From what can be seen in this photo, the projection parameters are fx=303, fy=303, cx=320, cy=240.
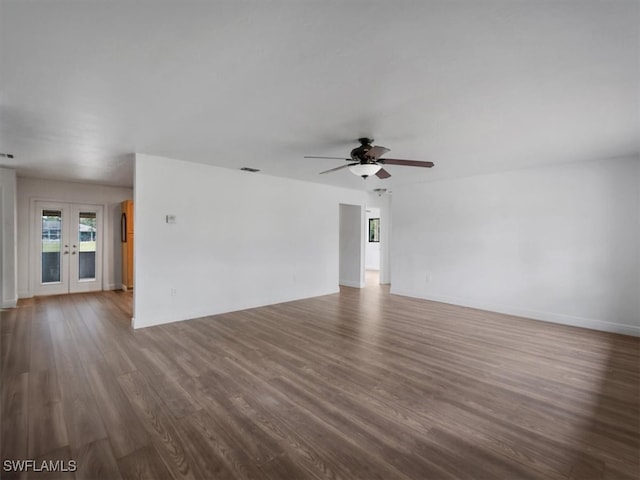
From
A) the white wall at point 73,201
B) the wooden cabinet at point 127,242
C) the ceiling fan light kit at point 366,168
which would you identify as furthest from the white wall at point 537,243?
the white wall at point 73,201

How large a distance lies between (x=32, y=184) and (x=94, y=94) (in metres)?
5.68

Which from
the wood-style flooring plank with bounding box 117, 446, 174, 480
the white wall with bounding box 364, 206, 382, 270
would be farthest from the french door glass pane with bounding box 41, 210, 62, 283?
the white wall with bounding box 364, 206, 382, 270

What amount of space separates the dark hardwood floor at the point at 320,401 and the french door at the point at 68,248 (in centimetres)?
275

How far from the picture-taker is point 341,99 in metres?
2.56

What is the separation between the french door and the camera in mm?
6570

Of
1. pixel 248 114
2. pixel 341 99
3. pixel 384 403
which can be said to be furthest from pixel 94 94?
pixel 384 403

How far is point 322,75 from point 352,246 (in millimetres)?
6331

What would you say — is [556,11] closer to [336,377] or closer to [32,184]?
[336,377]

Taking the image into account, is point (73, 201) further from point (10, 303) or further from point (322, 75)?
point (322, 75)

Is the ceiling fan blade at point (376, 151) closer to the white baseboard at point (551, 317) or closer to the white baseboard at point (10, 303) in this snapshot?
the white baseboard at point (551, 317)

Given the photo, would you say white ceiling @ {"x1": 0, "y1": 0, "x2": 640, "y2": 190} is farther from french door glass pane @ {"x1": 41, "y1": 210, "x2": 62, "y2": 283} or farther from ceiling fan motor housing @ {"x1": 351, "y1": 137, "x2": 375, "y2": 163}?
Answer: french door glass pane @ {"x1": 41, "y1": 210, "x2": 62, "y2": 283}

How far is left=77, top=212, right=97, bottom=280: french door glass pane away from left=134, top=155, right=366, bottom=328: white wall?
13.0 ft

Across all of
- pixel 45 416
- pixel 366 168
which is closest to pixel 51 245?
pixel 45 416

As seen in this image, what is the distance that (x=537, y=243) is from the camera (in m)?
5.04
